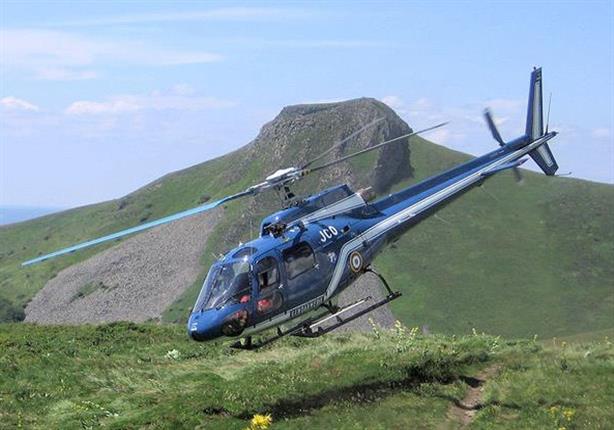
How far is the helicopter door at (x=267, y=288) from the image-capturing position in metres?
22.4

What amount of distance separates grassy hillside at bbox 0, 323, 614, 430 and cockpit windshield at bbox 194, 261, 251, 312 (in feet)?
8.85

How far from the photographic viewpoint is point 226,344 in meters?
33.2

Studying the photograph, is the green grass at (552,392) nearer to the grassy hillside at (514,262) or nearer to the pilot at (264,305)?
the pilot at (264,305)

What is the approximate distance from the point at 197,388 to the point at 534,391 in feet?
32.2

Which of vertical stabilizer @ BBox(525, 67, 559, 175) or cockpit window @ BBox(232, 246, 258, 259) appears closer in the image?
cockpit window @ BBox(232, 246, 258, 259)

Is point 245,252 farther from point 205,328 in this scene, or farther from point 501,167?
point 501,167

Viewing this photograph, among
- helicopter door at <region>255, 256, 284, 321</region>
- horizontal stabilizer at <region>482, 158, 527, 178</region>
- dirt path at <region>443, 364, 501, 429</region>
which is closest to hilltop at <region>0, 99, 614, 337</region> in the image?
horizontal stabilizer at <region>482, 158, 527, 178</region>

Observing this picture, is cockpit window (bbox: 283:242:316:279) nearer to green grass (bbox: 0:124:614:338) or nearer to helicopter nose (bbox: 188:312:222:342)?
helicopter nose (bbox: 188:312:222:342)

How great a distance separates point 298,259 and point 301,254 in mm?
220

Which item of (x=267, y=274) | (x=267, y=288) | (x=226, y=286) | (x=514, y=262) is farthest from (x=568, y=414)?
(x=514, y=262)

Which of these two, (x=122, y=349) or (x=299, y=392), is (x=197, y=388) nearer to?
(x=299, y=392)

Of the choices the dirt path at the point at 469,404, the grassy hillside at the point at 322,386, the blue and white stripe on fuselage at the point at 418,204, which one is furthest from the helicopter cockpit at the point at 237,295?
the dirt path at the point at 469,404

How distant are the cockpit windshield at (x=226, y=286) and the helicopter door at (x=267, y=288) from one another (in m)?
0.40

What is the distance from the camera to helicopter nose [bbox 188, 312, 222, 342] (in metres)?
21.4
